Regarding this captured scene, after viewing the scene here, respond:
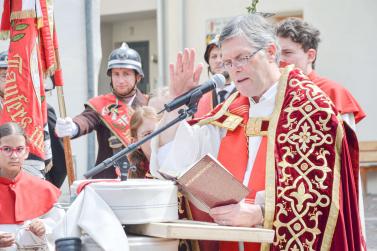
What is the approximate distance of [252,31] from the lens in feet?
9.30

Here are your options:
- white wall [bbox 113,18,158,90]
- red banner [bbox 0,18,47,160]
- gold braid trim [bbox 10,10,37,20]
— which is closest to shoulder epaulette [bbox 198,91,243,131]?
red banner [bbox 0,18,47,160]

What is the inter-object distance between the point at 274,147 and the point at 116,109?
9.97 feet

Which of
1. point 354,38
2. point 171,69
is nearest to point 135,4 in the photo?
point 354,38

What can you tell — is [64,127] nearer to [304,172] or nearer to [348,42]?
[304,172]

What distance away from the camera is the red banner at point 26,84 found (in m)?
4.93

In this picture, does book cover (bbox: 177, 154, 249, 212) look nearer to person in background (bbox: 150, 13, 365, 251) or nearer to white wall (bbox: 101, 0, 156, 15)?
person in background (bbox: 150, 13, 365, 251)

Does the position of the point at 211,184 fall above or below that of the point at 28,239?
above

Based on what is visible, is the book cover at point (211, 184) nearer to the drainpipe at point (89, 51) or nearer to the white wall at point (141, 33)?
the drainpipe at point (89, 51)

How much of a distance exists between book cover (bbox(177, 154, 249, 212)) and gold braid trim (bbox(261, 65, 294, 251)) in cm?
18

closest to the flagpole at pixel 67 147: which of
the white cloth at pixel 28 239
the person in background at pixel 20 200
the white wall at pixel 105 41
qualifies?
the person in background at pixel 20 200

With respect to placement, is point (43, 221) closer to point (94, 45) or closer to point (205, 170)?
point (205, 170)

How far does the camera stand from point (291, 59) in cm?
433

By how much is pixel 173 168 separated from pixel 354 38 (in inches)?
344

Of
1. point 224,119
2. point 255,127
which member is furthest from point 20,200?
point 255,127
